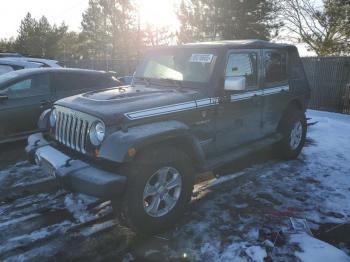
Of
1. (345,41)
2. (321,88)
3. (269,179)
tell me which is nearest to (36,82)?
(269,179)

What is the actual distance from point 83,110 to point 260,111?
108 inches

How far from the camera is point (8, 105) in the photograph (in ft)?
21.4

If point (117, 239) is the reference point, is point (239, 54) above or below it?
above

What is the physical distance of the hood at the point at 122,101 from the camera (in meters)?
3.53

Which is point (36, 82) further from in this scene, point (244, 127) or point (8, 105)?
point (244, 127)

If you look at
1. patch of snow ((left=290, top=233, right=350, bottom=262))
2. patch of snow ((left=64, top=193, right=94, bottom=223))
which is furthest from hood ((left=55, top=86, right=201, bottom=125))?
patch of snow ((left=290, top=233, right=350, bottom=262))

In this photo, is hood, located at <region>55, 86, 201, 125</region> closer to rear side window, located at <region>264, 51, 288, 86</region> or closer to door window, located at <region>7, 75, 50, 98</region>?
rear side window, located at <region>264, 51, 288, 86</region>

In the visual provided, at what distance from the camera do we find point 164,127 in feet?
11.8

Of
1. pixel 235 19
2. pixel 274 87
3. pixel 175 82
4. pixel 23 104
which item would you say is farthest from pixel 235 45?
pixel 235 19

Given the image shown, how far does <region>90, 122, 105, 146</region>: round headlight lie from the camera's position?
137 inches

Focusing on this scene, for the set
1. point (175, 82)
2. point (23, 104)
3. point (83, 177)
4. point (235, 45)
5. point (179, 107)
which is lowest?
point (83, 177)

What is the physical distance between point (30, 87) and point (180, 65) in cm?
368

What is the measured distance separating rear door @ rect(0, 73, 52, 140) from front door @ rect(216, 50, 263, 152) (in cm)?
408

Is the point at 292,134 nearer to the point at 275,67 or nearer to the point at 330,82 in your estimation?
the point at 275,67
